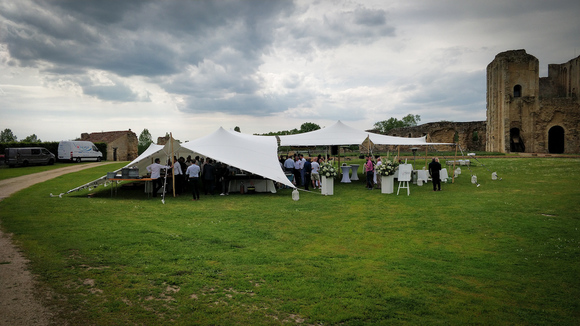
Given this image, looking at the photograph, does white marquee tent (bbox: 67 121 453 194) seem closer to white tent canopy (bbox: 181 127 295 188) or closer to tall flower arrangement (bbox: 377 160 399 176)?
white tent canopy (bbox: 181 127 295 188)

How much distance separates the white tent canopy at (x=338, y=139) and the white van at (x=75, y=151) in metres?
22.8

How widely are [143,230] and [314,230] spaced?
11.2 ft

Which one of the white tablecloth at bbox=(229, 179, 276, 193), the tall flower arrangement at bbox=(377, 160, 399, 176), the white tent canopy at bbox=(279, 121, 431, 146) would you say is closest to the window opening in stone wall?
the white tent canopy at bbox=(279, 121, 431, 146)

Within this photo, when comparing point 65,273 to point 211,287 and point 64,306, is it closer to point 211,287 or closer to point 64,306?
point 64,306

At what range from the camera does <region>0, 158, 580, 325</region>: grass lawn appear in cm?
367

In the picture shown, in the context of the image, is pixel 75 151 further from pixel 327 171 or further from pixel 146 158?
pixel 327 171

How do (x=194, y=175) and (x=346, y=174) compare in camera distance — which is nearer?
(x=194, y=175)

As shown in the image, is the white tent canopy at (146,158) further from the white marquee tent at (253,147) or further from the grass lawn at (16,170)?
the grass lawn at (16,170)

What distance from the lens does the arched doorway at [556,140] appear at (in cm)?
3703

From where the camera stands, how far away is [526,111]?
116 ft

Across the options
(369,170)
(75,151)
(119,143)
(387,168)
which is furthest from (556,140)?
(119,143)

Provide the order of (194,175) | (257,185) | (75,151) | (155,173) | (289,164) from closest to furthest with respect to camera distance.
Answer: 1. (194,175)
2. (155,173)
3. (257,185)
4. (289,164)
5. (75,151)

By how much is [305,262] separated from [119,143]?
137ft

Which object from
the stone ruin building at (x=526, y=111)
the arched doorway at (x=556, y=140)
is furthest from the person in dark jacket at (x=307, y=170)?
the arched doorway at (x=556, y=140)
